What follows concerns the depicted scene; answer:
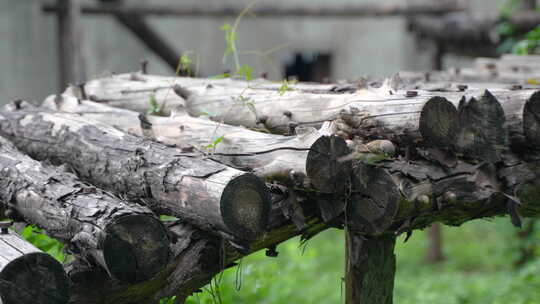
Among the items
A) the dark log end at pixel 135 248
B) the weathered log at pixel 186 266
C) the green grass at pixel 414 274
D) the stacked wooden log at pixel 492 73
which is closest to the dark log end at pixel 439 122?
the weathered log at pixel 186 266

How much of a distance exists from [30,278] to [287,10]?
6605mm

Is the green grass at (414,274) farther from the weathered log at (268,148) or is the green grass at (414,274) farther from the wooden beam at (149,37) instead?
the wooden beam at (149,37)

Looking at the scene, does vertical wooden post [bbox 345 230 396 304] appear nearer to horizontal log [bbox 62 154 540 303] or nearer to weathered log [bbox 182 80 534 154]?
horizontal log [bbox 62 154 540 303]

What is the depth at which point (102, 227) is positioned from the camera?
2.15 metres

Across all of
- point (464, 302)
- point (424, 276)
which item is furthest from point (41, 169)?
point (424, 276)

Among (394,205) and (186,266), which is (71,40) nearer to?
(186,266)

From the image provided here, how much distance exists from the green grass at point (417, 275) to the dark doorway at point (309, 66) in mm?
3240

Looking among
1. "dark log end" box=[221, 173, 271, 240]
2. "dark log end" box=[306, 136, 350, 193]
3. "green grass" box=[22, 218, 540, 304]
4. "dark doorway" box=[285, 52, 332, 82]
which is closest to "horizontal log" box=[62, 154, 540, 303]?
"dark log end" box=[306, 136, 350, 193]

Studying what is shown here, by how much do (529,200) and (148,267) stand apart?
71.1 inches

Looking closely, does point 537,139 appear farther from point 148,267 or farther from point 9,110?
point 9,110

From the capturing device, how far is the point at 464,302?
5.92 metres

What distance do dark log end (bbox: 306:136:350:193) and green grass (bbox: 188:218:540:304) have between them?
1.52 m

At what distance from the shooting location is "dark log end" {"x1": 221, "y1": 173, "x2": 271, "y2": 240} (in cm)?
224

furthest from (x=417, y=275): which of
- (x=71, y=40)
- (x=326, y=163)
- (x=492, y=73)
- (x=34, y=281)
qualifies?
(x=34, y=281)
